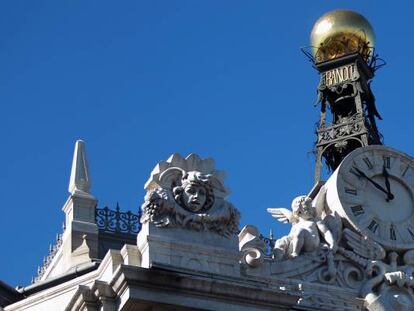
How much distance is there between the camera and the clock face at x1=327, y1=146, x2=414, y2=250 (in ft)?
145

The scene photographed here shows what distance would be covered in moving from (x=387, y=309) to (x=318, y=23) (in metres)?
21.1

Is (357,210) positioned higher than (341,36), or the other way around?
(341,36)

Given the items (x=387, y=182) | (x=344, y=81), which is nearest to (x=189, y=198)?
(x=387, y=182)

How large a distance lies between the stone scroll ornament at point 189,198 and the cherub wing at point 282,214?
10.4 ft

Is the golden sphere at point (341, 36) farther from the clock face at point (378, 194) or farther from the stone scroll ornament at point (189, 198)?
the stone scroll ornament at point (189, 198)

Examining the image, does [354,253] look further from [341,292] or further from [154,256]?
[154,256]

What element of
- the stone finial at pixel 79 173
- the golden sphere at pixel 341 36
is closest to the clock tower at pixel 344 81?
the golden sphere at pixel 341 36

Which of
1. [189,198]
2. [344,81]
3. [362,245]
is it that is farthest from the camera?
[344,81]

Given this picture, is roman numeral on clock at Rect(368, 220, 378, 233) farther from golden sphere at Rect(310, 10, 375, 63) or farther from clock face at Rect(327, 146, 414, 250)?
golden sphere at Rect(310, 10, 375, 63)

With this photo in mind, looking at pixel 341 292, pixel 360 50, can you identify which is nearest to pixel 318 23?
pixel 360 50

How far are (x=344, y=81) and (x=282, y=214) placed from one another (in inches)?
657

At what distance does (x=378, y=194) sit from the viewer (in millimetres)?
44781

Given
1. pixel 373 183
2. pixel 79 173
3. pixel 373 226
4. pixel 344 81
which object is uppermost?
pixel 344 81

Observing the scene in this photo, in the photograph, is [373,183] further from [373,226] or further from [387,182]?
[373,226]
